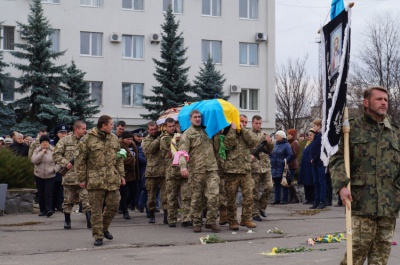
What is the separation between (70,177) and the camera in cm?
1313

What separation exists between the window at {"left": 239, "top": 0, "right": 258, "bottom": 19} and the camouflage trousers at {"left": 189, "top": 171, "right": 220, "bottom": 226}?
110 ft

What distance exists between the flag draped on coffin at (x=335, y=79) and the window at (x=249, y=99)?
38.2m

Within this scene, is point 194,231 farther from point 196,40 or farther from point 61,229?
point 196,40

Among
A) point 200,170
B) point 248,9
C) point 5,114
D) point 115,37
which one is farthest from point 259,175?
point 248,9

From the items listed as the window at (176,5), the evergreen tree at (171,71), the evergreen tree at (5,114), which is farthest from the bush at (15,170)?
the window at (176,5)

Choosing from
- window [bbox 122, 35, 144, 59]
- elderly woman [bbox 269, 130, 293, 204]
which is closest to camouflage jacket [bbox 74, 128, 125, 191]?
elderly woman [bbox 269, 130, 293, 204]

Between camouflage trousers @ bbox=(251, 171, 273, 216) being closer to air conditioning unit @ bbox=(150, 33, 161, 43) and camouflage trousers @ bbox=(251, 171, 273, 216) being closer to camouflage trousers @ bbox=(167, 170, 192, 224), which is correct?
camouflage trousers @ bbox=(167, 170, 192, 224)

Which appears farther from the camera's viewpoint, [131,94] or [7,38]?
[131,94]

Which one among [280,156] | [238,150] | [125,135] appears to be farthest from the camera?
[280,156]

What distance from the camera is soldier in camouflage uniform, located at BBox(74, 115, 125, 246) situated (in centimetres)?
Answer: 1080

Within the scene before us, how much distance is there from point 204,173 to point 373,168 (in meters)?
5.88

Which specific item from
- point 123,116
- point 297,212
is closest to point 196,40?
point 123,116

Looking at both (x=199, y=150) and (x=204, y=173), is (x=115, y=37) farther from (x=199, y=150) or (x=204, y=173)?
(x=204, y=173)

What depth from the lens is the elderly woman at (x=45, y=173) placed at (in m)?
15.6
